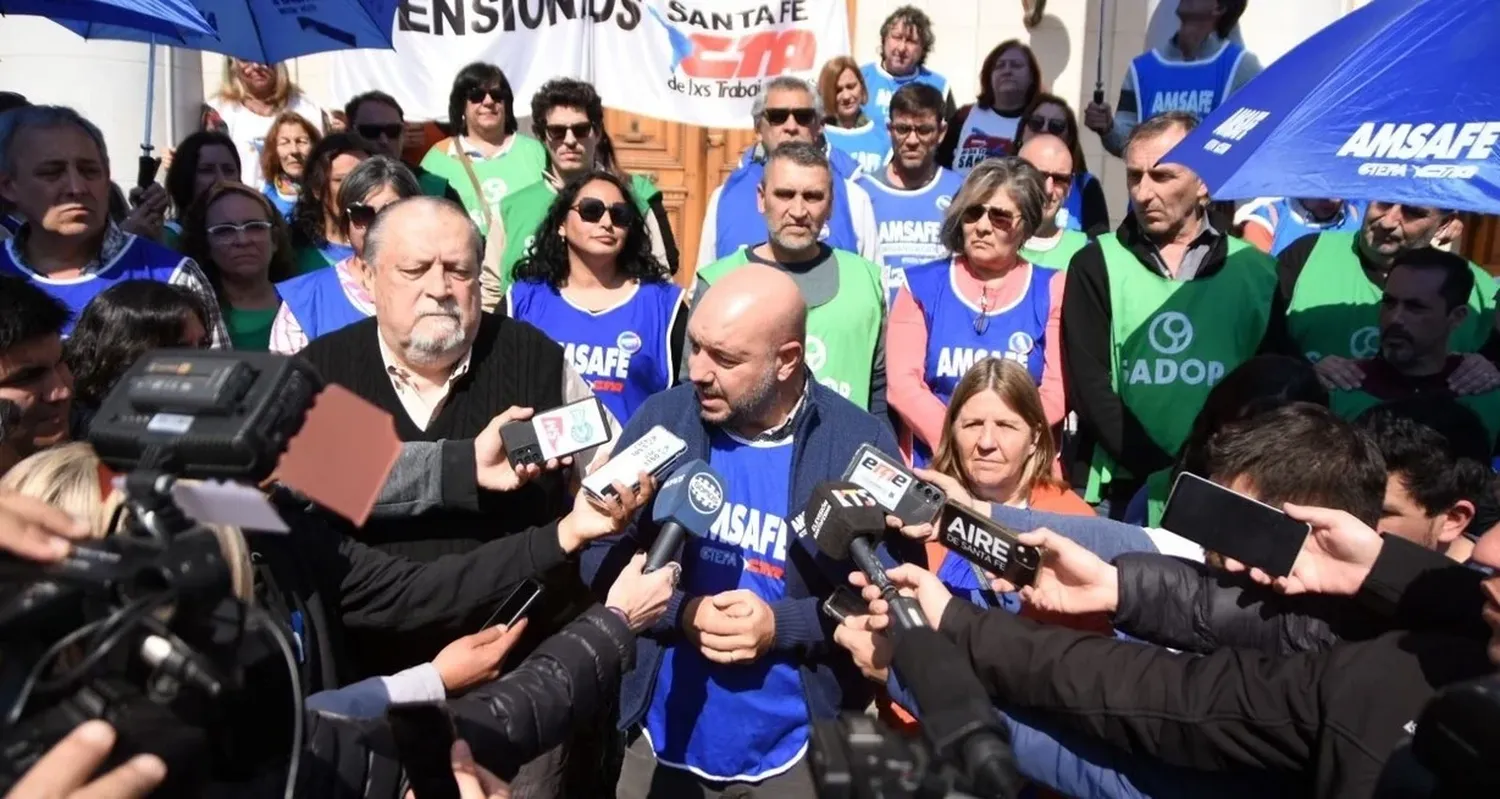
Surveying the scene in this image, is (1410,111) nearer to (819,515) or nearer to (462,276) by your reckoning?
(819,515)

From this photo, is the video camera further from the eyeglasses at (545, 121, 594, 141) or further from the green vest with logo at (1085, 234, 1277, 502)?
the eyeglasses at (545, 121, 594, 141)

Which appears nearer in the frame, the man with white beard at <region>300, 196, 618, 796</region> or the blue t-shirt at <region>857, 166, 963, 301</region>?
the man with white beard at <region>300, 196, 618, 796</region>

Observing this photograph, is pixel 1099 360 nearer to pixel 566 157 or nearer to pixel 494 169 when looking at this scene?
pixel 566 157

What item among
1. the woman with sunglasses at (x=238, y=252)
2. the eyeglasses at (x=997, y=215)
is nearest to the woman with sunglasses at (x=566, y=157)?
the woman with sunglasses at (x=238, y=252)

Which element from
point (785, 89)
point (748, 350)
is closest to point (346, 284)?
point (748, 350)

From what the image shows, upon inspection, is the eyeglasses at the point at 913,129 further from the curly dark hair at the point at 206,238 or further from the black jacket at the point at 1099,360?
the curly dark hair at the point at 206,238

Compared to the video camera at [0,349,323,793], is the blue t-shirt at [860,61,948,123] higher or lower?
higher

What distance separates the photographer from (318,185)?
5254 millimetres

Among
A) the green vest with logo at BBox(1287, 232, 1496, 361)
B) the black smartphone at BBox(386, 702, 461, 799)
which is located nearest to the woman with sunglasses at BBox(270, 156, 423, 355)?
the black smartphone at BBox(386, 702, 461, 799)

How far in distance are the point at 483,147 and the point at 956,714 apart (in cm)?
510

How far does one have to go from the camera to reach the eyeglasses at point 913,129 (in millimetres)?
5781

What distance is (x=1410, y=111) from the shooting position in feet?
8.56

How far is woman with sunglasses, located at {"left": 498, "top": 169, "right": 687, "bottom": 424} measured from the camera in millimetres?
4379

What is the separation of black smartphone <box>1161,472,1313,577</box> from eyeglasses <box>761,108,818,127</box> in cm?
376
